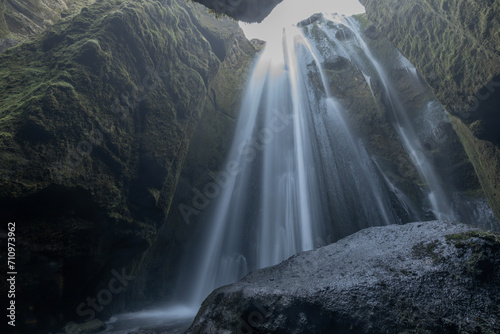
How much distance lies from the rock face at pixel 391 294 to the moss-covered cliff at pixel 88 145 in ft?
9.68

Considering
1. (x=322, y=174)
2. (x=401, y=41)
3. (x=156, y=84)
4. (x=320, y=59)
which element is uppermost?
(x=320, y=59)

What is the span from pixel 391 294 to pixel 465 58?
24.4 feet

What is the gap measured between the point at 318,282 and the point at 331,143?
10.7 metres

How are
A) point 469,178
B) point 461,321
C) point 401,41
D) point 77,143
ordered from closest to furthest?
point 461,321 < point 77,143 < point 401,41 < point 469,178

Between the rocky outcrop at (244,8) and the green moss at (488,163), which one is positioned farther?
the green moss at (488,163)

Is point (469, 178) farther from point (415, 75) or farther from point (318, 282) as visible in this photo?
point (318, 282)

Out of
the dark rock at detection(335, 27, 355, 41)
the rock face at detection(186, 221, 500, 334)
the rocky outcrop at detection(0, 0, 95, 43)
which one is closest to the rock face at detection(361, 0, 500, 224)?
the rock face at detection(186, 221, 500, 334)

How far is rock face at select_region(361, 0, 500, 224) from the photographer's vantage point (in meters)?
5.90

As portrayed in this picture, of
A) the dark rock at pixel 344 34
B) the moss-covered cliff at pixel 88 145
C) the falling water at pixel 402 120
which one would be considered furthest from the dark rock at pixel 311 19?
the moss-covered cliff at pixel 88 145

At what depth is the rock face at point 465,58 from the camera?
19.4ft

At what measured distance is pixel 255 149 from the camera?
14.2 m

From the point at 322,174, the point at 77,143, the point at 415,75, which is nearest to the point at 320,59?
the point at 415,75

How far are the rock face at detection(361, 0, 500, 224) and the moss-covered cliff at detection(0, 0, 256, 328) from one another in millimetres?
8227

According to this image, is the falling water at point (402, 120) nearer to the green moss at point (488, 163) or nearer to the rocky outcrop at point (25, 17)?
the green moss at point (488, 163)
